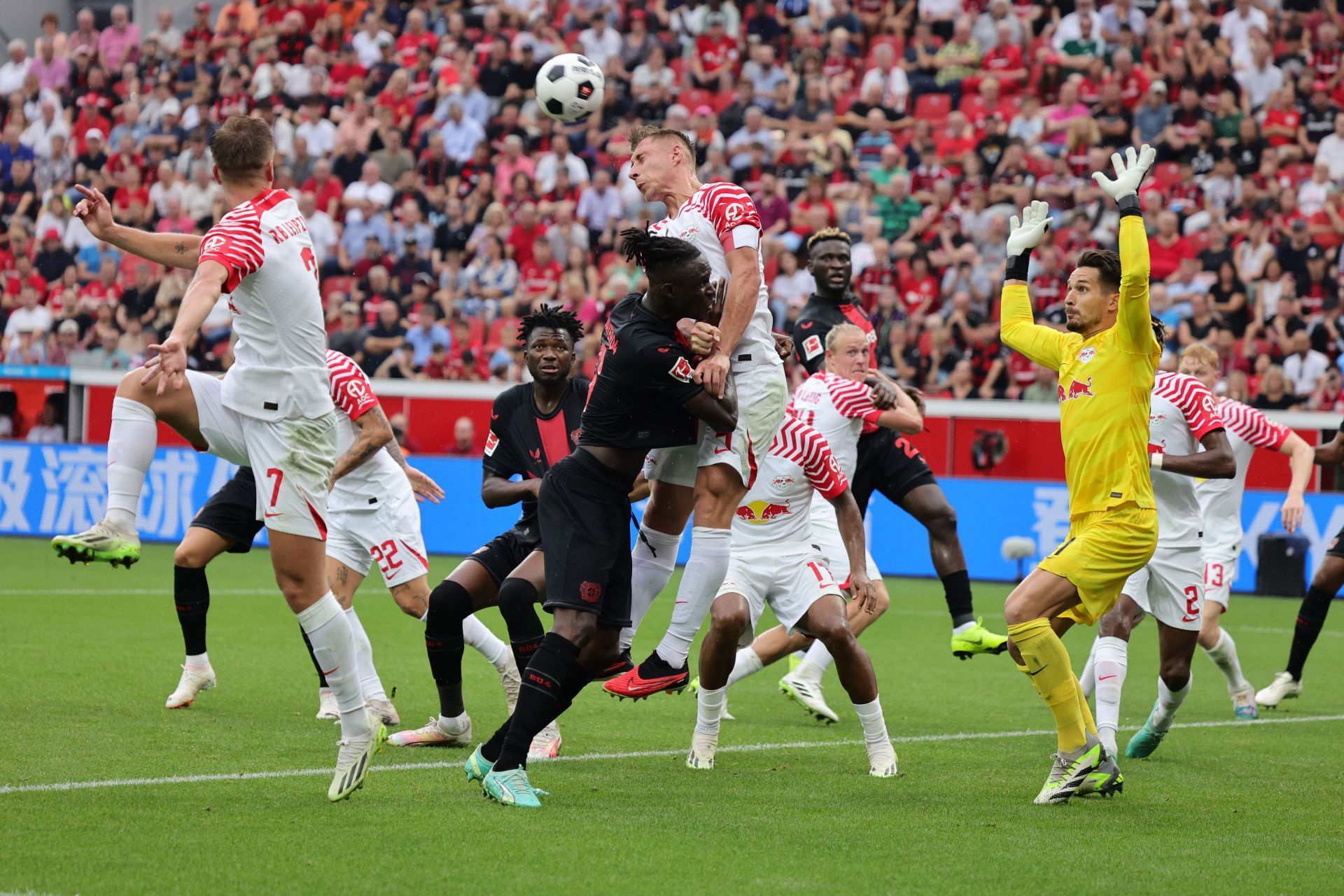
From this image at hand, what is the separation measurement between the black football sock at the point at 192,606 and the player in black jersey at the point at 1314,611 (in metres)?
6.57

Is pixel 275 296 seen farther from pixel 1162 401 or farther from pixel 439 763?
pixel 1162 401

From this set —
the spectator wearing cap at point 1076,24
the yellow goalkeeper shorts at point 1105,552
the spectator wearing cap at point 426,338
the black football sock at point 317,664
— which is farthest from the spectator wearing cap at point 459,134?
→ the yellow goalkeeper shorts at point 1105,552

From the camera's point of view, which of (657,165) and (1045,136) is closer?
(657,165)

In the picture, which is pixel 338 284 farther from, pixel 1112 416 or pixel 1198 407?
pixel 1112 416

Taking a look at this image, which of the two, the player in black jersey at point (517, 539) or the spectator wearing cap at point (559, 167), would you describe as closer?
the player in black jersey at point (517, 539)

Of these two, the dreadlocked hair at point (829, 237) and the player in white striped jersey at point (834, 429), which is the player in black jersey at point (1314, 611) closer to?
the player in white striped jersey at point (834, 429)

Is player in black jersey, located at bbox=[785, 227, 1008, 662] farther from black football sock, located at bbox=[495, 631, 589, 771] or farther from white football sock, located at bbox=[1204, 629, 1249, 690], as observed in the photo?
black football sock, located at bbox=[495, 631, 589, 771]

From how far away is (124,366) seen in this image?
21.6m

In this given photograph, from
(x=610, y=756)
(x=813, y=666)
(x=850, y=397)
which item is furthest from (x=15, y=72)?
(x=610, y=756)

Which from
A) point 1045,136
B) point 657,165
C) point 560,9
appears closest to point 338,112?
point 560,9

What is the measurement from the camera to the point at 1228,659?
9.85 metres

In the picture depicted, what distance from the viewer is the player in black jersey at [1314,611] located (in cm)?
1034

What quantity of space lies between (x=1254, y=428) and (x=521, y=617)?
189 inches

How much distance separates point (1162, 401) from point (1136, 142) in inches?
531
